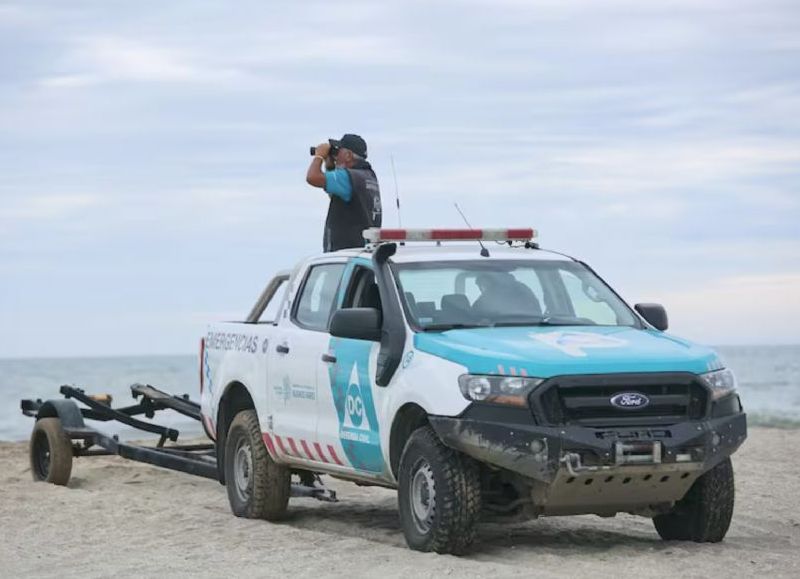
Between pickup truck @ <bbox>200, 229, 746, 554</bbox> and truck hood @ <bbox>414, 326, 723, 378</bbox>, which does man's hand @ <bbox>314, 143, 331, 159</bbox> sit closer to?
pickup truck @ <bbox>200, 229, 746, 554</bbox>

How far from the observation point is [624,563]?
30.8 ft

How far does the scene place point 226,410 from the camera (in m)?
12.7

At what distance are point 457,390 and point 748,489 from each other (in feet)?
17.7

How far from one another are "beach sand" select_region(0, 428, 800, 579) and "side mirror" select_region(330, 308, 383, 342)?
133 cm

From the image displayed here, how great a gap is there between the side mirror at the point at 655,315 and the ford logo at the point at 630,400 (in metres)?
1.47

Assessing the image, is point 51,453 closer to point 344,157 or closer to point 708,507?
point 344,157

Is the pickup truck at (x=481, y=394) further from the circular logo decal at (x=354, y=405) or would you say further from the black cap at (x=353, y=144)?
the black cap at (x=353, y=144)

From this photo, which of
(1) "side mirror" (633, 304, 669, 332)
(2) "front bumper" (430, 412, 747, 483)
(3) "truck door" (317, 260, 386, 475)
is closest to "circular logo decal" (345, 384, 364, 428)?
(3) "truck door" (317, 260, 386, 475)

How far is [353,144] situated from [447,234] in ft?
8.23

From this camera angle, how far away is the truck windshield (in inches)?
404

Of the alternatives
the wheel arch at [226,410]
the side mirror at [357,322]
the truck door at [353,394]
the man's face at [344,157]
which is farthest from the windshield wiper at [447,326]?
the man's face at [344,157]

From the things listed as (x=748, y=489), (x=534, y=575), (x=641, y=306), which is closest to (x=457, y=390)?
(x=534, y=575)

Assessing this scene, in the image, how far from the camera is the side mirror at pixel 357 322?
32.9 ft

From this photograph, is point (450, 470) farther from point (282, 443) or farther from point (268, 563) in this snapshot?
point (282, 443)
